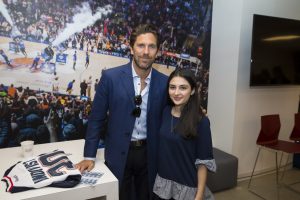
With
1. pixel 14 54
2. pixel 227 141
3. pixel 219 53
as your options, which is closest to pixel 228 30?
pixel 219 53

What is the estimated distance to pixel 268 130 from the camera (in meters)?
2.99

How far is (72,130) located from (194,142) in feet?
4.68

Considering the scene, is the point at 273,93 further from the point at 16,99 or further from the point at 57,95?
the point at 16,99

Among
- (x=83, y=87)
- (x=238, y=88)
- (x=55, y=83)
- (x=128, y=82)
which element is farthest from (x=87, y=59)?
(x=238, y=88)

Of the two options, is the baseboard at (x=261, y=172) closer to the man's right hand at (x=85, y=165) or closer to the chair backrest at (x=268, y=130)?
the chair backrest at (x=268, y=130)

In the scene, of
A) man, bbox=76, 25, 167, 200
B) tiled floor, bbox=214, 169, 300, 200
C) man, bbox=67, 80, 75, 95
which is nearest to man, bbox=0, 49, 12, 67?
man, bbox=67, 80, 75, 95

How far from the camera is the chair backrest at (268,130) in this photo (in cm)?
296

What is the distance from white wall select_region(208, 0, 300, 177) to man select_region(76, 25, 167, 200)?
1540 mm

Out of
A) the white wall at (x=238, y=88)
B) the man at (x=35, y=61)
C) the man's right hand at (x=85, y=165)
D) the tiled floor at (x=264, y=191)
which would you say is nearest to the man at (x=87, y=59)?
the man at (x=35, y=61)

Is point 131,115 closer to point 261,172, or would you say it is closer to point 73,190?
point 73,190

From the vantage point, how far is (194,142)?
1.54m

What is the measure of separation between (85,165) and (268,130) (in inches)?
89.0

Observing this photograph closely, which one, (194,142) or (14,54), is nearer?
(194,142)

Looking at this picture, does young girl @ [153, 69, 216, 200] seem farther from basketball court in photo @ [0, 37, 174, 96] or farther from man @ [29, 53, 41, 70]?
man @ [29, 53, 41, 70]
